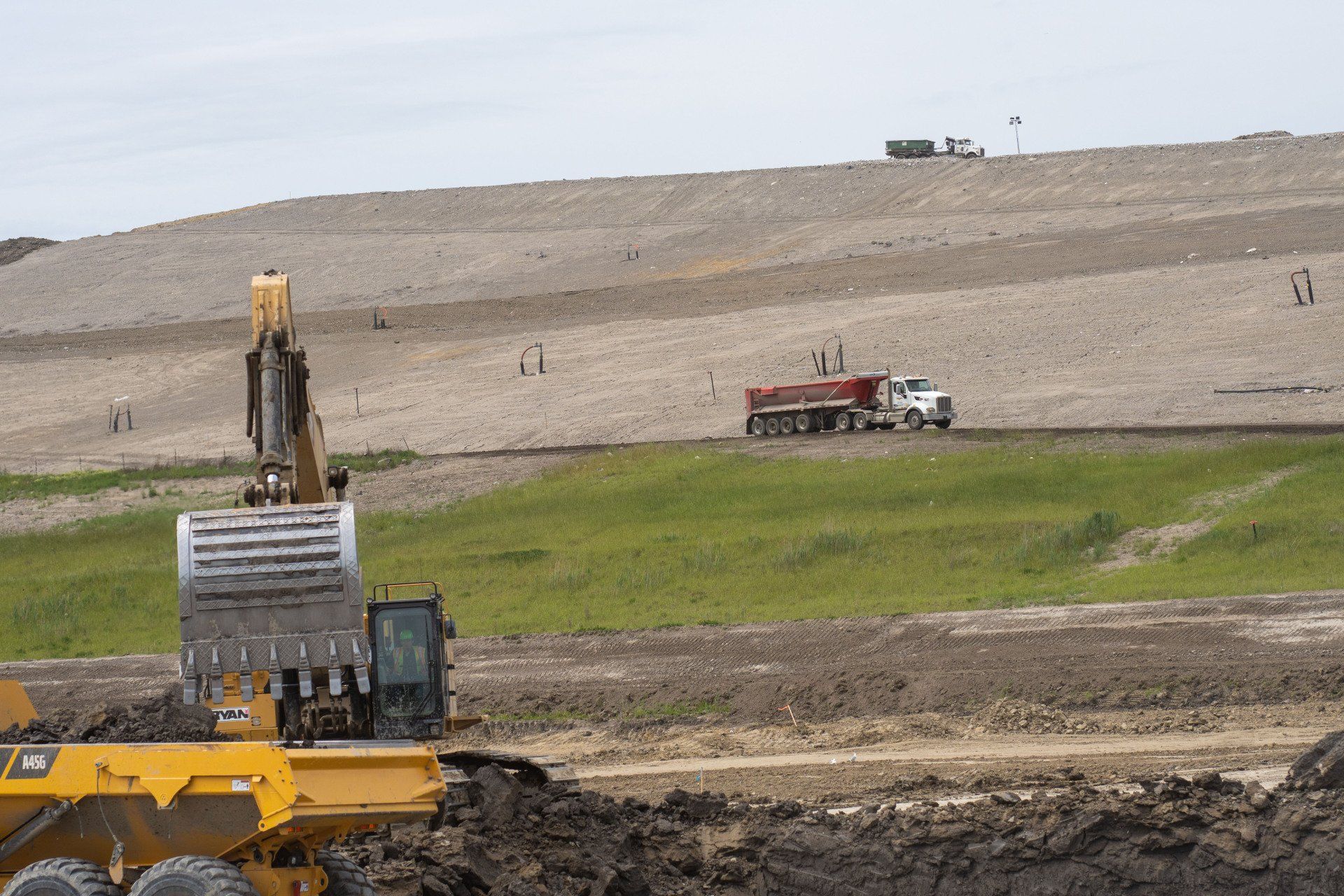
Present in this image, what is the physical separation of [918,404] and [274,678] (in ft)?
102

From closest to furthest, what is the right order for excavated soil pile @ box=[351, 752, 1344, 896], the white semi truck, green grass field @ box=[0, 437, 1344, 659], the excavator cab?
excavated soil pile @ box=[351, 752, 1344, 896], the excavator cab, green grass field @ box=[0, 437, 1344, 659], the white semi truck

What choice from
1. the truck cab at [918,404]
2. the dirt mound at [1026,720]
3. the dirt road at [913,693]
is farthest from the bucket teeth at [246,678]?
the truck cab at [918,404]

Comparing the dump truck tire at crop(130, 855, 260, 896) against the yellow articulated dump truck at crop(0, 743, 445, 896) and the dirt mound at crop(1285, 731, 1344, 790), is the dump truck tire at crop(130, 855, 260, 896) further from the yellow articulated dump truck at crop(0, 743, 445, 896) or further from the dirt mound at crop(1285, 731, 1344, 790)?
the dirt mound at crop(1285, 731, 1344, 790)

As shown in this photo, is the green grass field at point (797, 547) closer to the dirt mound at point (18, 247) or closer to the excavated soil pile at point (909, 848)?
the excavated soil pile at point (909, 848)

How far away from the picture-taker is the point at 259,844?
9516mm

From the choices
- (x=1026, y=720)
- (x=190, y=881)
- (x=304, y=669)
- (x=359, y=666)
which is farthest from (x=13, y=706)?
(x=1026, y=720)

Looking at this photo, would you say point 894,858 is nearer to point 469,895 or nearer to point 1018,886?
point 1018,886

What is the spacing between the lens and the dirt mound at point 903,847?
1084 cm

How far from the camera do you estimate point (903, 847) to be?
457 inches

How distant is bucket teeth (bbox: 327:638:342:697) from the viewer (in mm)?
12234

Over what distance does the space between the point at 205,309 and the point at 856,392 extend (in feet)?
153

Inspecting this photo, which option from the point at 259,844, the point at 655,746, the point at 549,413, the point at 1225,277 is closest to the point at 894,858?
the point at 259,844

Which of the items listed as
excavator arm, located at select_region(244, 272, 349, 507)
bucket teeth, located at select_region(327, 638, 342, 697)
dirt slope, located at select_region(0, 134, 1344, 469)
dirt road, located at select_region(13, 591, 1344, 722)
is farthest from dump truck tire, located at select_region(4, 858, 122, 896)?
dirt slope, located at select_region(0, 134, 1344, 469)

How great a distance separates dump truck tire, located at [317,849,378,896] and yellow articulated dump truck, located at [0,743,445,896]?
384 mm
